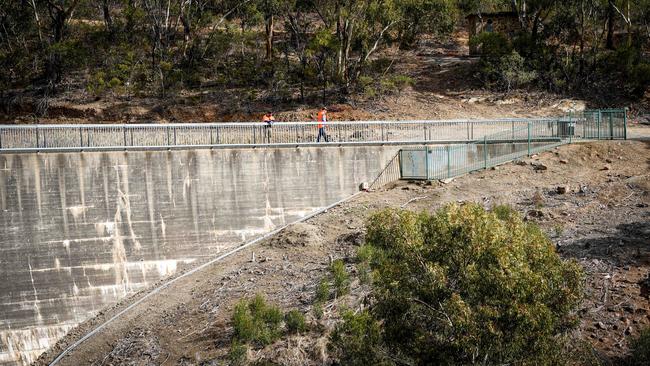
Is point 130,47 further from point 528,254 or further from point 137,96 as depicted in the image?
point 528,254

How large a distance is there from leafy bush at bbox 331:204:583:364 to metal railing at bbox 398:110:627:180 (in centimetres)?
1587

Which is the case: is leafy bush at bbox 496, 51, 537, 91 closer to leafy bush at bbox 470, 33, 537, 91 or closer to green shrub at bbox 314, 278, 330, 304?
leafy bush at bbox 470, 33, 537, 91

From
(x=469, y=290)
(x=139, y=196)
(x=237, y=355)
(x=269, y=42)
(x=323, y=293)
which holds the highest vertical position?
(x=269, y=42)

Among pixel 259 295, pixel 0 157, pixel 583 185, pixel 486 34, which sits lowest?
pixel 259 295

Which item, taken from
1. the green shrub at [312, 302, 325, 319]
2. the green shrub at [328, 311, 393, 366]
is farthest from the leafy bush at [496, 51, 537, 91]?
the green shrub at [328, 311, 393, 366]

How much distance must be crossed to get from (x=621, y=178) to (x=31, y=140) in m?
22.0

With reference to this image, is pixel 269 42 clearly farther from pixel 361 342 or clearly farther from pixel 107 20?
pixel 361 342

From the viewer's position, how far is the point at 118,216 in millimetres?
29250

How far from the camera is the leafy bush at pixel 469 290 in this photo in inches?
613

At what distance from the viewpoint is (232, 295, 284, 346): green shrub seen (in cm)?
2391

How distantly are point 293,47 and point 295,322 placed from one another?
26665mm

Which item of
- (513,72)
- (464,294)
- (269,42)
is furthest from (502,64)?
(464,294)

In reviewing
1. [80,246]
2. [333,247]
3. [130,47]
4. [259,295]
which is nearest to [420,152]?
[333,247]

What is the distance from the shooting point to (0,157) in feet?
92.4
